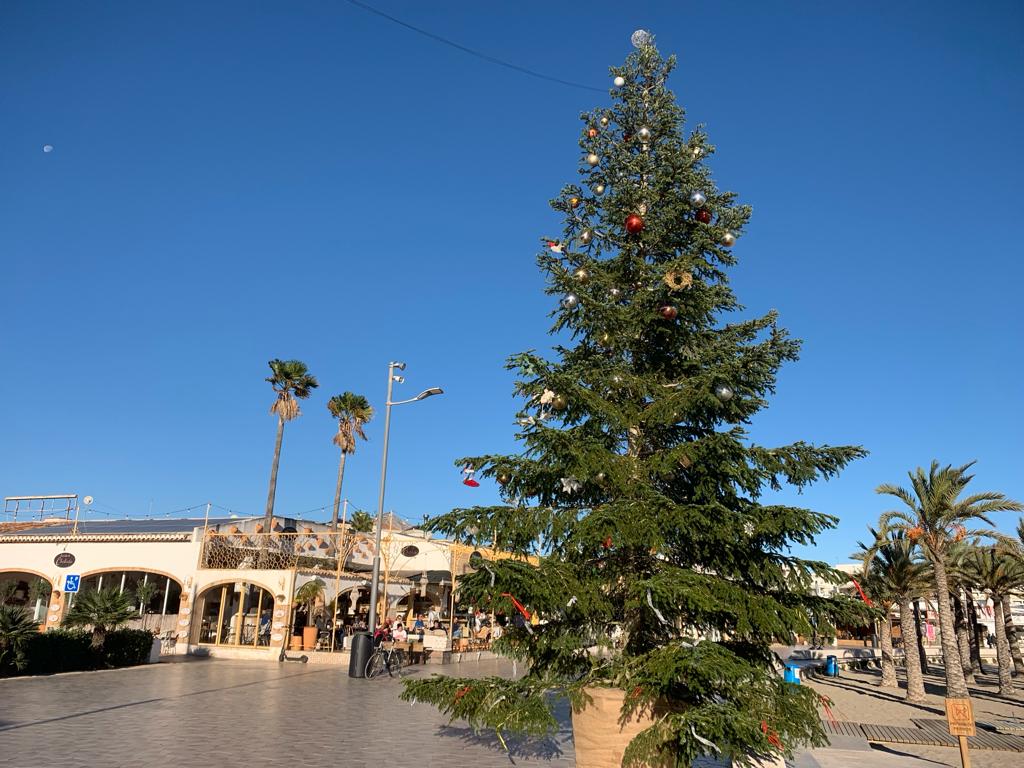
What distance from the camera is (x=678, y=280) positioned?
8.10 m

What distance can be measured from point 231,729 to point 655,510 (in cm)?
755

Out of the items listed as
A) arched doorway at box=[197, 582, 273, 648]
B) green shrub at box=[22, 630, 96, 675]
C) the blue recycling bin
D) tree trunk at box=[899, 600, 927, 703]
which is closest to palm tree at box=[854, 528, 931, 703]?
tree trunk at box=[899, 600, 927, 703]

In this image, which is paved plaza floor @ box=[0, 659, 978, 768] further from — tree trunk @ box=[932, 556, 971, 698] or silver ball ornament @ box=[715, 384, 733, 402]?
tree trunk @ box=[932, 556, 971, 698]

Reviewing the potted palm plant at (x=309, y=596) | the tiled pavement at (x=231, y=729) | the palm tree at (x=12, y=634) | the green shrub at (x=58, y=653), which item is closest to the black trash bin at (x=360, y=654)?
the tiled pavement at (x=231, y=729)

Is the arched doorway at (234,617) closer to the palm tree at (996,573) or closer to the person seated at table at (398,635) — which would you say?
the person seated at table at (398,635)

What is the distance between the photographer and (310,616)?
27.0 m

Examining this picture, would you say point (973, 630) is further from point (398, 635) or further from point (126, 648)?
point (126, 648)

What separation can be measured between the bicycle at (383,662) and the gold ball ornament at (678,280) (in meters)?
15.0

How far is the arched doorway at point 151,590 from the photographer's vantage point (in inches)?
1099

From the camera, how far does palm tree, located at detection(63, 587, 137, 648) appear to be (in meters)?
19.4

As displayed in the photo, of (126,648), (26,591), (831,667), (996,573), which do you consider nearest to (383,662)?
(126,648)

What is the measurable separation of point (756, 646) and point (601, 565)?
176 centimetres

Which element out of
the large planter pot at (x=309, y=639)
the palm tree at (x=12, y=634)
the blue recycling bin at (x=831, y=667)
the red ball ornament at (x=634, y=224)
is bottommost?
the blue recycling bin at (x=831, y=667)

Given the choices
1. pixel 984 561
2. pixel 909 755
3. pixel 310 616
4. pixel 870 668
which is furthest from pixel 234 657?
pixel 870 668
